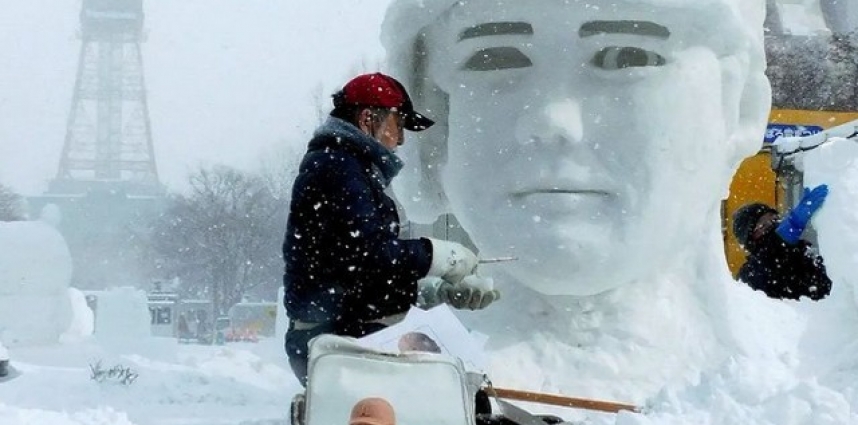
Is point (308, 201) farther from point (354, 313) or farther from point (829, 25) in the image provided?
point (829, 25)

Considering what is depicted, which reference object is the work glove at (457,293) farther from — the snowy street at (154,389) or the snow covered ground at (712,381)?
the snowy street at (154,389)

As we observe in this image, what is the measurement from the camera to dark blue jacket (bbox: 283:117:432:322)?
2135 millimetres

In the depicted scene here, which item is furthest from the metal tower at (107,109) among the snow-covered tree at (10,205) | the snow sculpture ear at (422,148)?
the snow sculpture ear at (422,148)

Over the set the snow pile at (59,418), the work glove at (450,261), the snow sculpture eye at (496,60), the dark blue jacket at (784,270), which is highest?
the snow sculpture eye at (496,60)

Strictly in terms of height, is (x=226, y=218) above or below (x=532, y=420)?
below

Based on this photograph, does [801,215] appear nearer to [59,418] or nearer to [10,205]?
[59,418]

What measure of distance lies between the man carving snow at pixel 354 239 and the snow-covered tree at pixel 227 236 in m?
10.8

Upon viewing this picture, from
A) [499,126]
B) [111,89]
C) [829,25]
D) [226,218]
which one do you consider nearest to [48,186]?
[111,89]

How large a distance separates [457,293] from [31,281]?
4896 millimetres

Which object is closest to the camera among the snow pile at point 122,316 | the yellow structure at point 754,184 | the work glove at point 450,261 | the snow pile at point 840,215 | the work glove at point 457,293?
the work glove at point 450,261

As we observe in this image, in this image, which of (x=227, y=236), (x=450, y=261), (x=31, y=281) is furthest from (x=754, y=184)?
(x=227, y=236)

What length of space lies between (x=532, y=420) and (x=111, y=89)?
2027 cm

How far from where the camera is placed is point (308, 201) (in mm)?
2174

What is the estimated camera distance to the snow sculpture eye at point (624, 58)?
293 cm
